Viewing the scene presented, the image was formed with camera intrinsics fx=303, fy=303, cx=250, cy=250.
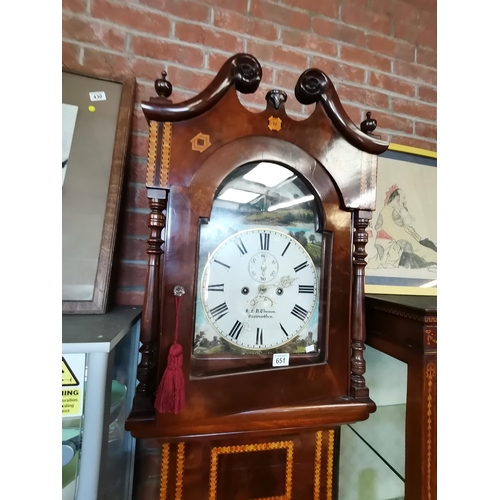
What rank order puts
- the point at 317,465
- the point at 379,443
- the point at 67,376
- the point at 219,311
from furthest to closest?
the point at 379,443 < the point at 317,465 < the point at 219,311 < the point at 67,376

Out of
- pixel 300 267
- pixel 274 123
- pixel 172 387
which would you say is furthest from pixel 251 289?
pixel 274 123

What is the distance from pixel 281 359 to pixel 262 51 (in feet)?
3.13

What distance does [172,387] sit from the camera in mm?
529

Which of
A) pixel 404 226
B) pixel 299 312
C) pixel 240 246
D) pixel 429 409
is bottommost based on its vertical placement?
pixel 429 409

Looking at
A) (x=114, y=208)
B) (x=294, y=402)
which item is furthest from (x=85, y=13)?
(x=294, y=402)

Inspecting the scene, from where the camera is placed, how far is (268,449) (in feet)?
2.27

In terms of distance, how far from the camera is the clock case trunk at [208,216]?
22.3 inches

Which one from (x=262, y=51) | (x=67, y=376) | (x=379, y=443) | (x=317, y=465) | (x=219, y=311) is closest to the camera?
(x=67, y=376)

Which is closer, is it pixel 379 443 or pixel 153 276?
pixel 153 276

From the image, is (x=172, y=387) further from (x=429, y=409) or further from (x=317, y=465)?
(x=429, y=409)

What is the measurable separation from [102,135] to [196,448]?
2.59 ft

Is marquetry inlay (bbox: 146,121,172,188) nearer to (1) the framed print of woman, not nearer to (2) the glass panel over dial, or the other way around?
(2) the glass panel over dial

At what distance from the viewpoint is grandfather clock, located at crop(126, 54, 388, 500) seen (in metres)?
0.57
